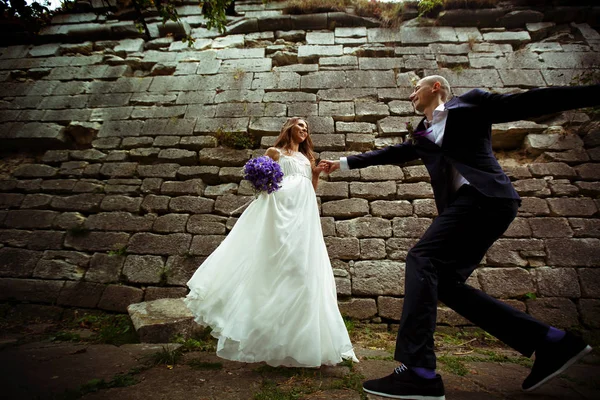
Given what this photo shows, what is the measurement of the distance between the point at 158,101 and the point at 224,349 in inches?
170

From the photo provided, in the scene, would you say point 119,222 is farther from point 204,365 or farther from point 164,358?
point 204,365

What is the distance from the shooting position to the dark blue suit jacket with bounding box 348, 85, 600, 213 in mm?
1588

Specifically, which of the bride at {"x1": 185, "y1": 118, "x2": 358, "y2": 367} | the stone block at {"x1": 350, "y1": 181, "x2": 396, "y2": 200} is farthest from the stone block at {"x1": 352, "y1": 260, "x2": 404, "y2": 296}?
the bride at {"x1": 185, "y1": 118, "x2": 358, "y2": 367}

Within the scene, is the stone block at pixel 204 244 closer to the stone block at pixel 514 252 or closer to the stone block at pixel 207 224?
the stone block at pixel 207 224

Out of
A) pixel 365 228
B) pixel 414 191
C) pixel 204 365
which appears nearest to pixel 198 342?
pixel 204 365

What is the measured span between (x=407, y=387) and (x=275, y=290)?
96cm

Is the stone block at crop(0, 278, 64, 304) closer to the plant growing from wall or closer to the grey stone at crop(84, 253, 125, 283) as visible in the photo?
the grey stone at crop(84, 253, 125, 283)

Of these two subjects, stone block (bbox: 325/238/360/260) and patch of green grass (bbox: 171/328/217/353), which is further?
stone block (bbox: 325/238/360/260)

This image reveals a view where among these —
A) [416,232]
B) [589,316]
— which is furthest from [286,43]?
[589,316]

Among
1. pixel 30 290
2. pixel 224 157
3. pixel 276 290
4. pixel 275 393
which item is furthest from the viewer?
pixel 224 157

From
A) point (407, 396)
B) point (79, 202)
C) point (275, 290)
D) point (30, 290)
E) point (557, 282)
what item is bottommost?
point (407, 396)

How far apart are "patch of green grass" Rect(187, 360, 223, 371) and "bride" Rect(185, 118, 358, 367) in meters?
0.15

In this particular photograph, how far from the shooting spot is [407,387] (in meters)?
1.53

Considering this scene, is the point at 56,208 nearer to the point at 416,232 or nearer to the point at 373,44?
the point at 416,232
